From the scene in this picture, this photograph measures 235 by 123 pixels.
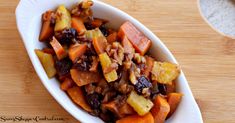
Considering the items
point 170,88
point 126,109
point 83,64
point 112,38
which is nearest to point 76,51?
point 83,64

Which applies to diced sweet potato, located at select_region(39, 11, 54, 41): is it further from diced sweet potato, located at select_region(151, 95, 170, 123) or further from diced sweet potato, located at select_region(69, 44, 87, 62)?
diced sweet potato, located at select_region(151, 95, 170, 123)

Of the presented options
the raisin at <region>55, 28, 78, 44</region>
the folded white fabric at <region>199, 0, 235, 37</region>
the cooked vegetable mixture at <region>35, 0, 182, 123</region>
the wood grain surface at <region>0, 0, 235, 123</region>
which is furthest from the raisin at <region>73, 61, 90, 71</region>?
the folded white fabric at <region>199, 0, 235, 37</region>

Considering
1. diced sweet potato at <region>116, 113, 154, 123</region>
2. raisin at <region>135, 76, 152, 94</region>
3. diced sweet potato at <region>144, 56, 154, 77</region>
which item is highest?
diced sweet potato at <region>144, 56, 154, 77</region>

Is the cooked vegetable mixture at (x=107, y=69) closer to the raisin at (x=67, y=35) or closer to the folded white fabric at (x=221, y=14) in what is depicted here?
the raisin at (x=67, y=35)

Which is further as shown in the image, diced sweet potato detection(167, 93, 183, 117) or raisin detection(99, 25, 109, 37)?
raisin detection(99, 25, 109, 37)

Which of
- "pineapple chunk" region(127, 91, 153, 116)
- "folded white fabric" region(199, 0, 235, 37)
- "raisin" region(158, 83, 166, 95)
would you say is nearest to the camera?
"pineapple chunk" region(127, 91, 153, 116)

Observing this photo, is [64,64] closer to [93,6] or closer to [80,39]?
A: [80,39]

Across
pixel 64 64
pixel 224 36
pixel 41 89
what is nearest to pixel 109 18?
pixel 64 64
